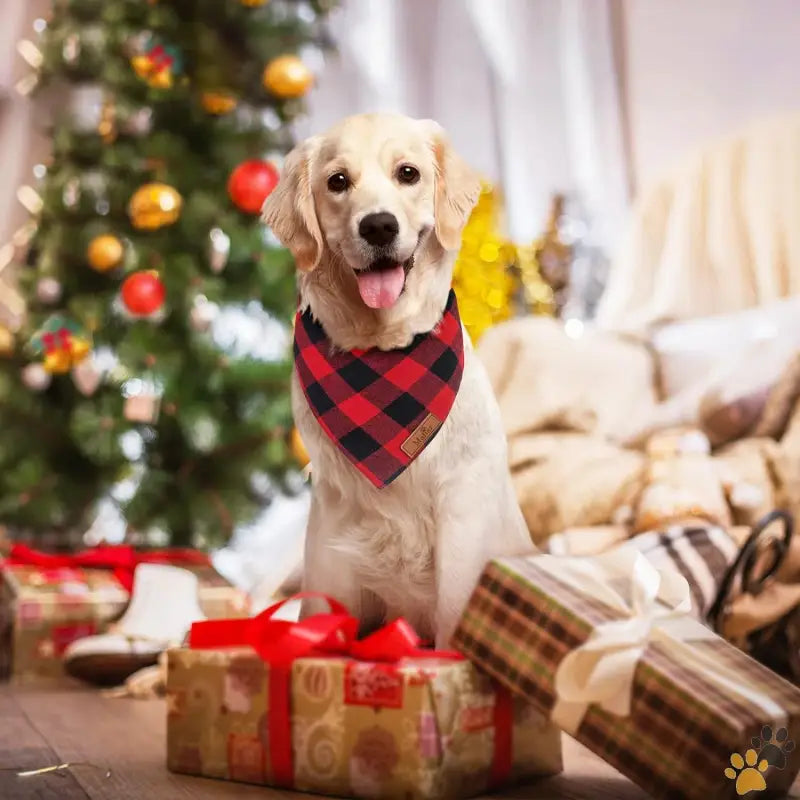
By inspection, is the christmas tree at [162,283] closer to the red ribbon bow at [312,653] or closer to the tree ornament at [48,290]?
the tree ornament at [48,290]

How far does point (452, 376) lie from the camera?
4.55ft

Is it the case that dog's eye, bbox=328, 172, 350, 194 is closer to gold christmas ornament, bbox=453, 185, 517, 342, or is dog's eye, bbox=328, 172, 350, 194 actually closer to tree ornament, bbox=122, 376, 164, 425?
tree ornament, bbox=122, 376, 164, 425

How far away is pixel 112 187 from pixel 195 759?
2258mm

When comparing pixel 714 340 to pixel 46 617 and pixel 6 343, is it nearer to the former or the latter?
pixel 46 617

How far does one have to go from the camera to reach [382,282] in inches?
53.0

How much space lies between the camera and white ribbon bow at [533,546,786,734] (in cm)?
114

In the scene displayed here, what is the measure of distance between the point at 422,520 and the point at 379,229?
39 cm

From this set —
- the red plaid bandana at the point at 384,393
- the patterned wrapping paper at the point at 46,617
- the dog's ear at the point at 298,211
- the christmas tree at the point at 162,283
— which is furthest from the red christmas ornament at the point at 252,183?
the red plaid bandana at the point at 384,393

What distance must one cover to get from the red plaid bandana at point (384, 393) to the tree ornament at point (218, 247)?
164 cm

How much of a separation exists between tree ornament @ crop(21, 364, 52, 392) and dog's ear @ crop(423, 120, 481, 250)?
6.63 feet

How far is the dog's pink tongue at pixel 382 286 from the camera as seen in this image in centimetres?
134

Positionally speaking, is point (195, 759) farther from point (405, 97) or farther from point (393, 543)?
point (405, 97)

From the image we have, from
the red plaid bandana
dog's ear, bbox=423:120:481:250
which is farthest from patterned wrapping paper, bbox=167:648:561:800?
dog's ear, bbox=423:120:481:250

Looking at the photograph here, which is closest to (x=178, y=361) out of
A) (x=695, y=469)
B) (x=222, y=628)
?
(x=695, y=469)
